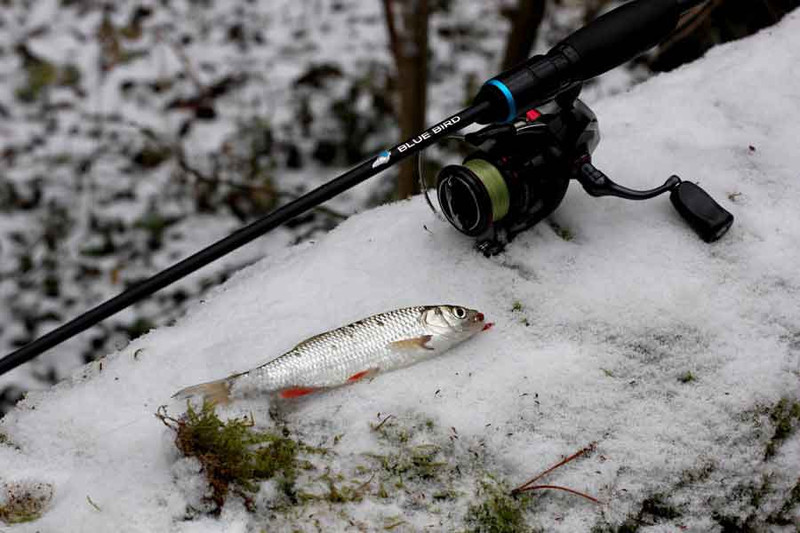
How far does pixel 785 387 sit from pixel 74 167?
4.35m

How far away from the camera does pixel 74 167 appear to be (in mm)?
4711

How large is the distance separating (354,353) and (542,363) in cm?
56

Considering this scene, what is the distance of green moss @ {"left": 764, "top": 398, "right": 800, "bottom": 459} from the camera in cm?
197

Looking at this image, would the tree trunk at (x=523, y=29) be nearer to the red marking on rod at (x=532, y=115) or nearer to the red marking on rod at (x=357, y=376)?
the red marking on rod at (x=532, y=115)

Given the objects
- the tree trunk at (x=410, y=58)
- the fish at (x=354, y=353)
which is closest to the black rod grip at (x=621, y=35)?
the fish at (x=354, y=353)

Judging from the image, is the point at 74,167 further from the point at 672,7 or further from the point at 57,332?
the point at 672,7

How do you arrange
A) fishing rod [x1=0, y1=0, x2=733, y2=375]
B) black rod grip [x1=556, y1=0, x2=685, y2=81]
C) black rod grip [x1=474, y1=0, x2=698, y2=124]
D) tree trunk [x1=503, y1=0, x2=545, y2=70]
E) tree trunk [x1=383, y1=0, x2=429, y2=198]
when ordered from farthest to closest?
tree trunk [x1=503, y1=0, x2=545, y2=70]
tree trunk [x1=383, y1=0, x2=429, y2=198]
black rod grip [x1=556, y1=0, x2=685, y2=81]
black rod grip [x1=474, y1=0, x2=698, y2=124]
fishing rod [x1=0, y1=0, x2=733, y2=375]

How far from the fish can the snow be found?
0.05 meters

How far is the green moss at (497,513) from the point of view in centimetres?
178

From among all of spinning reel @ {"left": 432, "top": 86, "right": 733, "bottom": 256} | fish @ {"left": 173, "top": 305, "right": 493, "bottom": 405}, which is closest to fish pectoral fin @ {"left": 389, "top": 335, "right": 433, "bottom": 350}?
fish @ {"left": 173, "top": 305, "right": 493, "bottom": 405}

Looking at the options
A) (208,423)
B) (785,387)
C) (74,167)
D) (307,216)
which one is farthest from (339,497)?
(74,167)

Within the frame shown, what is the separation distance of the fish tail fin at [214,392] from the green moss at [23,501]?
410 millimetres

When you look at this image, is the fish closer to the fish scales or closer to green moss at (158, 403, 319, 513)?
the fish scales

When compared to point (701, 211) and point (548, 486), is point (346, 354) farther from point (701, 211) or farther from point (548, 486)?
point (701, 211)
